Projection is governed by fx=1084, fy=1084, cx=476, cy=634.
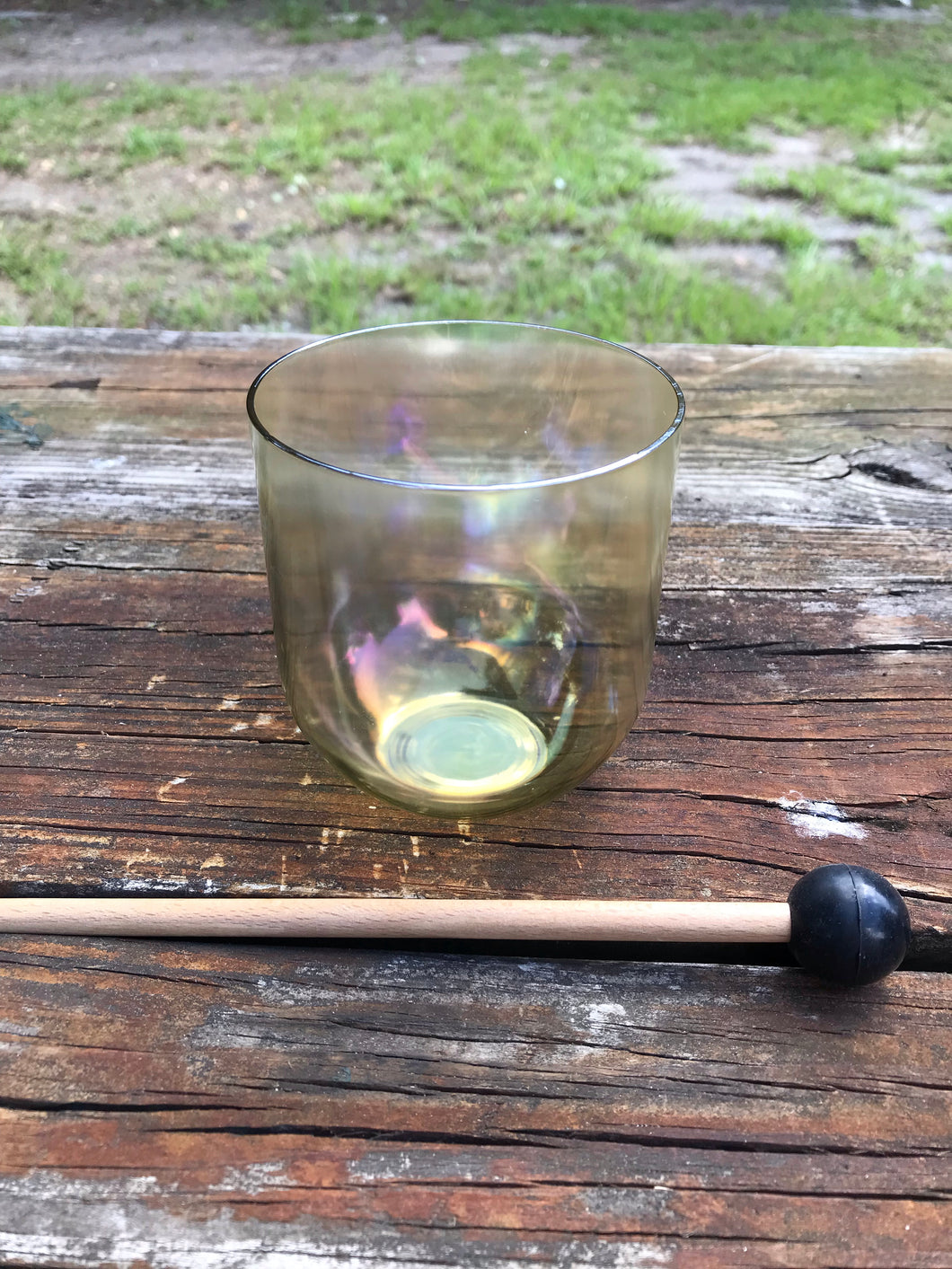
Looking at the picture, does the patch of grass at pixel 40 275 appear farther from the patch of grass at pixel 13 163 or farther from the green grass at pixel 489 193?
the patch of grass at pixel 13 163

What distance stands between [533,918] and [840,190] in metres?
2.89

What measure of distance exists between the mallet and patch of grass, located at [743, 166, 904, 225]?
274 centimetres

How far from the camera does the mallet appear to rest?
0.41 metres

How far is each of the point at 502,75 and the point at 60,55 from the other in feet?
4.90

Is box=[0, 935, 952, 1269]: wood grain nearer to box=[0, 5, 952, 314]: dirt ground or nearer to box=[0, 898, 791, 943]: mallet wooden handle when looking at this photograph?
box=[0, 898, 791, 943]: mallet wooden handle

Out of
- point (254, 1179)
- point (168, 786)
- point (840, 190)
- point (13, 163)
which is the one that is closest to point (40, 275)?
point (13, 163)

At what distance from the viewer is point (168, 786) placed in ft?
1.68

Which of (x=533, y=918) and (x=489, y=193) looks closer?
(x=533, y=918)

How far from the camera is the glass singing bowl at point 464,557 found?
1.34 ft

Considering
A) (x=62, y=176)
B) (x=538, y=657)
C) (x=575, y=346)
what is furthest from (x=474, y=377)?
(x=62, y=176)

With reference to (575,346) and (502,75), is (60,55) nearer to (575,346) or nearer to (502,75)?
(502,75)

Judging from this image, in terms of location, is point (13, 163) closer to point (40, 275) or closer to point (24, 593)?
point (40, 275)

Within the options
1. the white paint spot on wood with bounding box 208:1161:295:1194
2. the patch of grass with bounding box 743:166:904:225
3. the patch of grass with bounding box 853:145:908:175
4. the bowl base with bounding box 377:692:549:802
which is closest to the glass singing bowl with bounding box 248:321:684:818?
the bowl base with bounding box 377:692:549:802

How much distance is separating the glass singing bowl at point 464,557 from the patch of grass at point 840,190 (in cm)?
253
